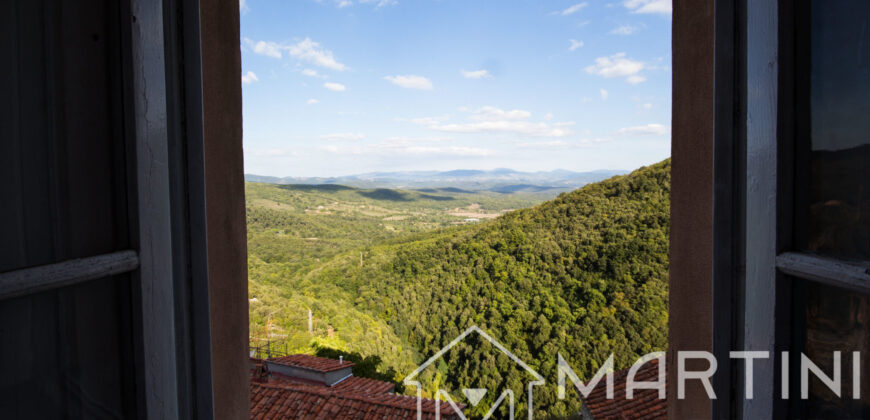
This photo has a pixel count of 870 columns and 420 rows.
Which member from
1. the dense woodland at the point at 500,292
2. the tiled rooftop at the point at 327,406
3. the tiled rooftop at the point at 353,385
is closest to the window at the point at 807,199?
the tiled rooftop at the point at 327,406

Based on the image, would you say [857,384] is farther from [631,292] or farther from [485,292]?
[485,292]

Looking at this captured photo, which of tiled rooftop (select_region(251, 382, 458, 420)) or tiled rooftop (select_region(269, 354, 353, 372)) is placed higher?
tiled rooftop (select_region(251, 382, 458, 420))

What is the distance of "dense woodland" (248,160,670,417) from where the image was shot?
13.0m

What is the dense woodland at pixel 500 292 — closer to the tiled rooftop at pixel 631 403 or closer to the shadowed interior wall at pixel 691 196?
the tiled rooftop at pixel 631 403

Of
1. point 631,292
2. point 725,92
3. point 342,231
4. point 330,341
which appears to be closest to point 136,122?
point 725,92

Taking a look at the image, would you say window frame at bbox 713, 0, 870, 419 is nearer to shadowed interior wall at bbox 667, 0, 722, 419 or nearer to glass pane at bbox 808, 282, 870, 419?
glass pane at bbox 808, 282, 870, 419

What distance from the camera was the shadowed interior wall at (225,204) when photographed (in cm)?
104

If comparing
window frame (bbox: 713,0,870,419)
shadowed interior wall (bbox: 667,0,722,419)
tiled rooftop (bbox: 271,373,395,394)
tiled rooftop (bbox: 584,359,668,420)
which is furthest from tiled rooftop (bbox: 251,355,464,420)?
window frame (bbox: 713,0,870,419)

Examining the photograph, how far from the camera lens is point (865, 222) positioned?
1.47ft

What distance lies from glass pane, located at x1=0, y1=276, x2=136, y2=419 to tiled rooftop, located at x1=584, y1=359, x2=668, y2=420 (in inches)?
151

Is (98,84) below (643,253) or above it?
above

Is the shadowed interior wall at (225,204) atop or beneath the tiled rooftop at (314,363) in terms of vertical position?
atop

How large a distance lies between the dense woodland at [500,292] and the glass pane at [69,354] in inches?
525

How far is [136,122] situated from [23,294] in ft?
0.76
